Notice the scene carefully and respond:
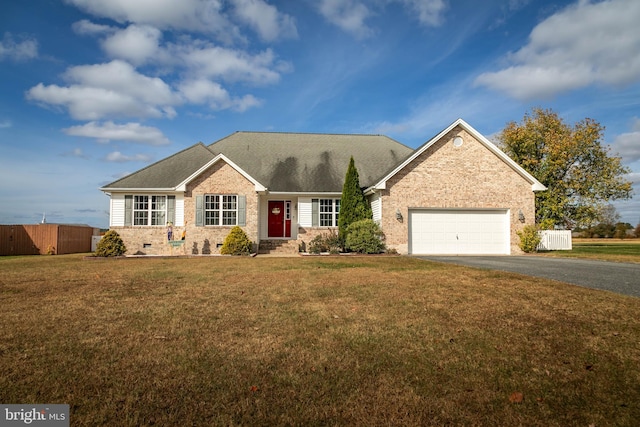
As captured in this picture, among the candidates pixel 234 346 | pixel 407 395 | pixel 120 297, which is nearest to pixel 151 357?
pixel 234 346

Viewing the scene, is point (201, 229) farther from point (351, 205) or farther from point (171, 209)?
point (351, 205)

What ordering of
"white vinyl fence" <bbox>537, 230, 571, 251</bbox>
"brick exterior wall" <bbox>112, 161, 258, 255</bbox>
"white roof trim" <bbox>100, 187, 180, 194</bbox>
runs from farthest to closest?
"white vinyl fence" <bbox>537, 230, 571, 251</bbox>
"white roof trim" <bbox>100, 187, 180, 194</bbox>
"brick exterior wall" <bbox>112, 161, 258, 255</bbox>

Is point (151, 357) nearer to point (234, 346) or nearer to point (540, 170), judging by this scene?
point (234, 346)

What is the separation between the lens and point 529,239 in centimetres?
1902

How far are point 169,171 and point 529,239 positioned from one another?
20003 millimetres

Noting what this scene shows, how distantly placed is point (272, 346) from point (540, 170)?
30.1 meters

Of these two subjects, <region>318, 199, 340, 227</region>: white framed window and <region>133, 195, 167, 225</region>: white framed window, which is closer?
<region>133, 195, 167, 225</region>: white framed window

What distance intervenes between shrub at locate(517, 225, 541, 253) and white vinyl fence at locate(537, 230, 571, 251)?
9.46ft

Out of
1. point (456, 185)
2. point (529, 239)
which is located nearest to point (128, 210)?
point (456, 185)

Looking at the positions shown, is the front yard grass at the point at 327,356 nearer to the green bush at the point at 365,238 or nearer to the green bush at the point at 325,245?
the green bush at the point at 365,238

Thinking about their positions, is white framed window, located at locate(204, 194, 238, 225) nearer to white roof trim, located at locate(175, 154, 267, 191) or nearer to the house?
the house

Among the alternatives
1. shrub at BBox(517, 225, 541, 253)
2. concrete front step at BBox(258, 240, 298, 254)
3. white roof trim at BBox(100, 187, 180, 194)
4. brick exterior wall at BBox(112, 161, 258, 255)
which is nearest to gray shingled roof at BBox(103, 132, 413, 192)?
white roof trim at BBox(100, 187, 180, 194)

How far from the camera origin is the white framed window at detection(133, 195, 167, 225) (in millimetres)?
19719

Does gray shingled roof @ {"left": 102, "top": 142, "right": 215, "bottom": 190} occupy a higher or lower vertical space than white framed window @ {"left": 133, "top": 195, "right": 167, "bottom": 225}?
higher
